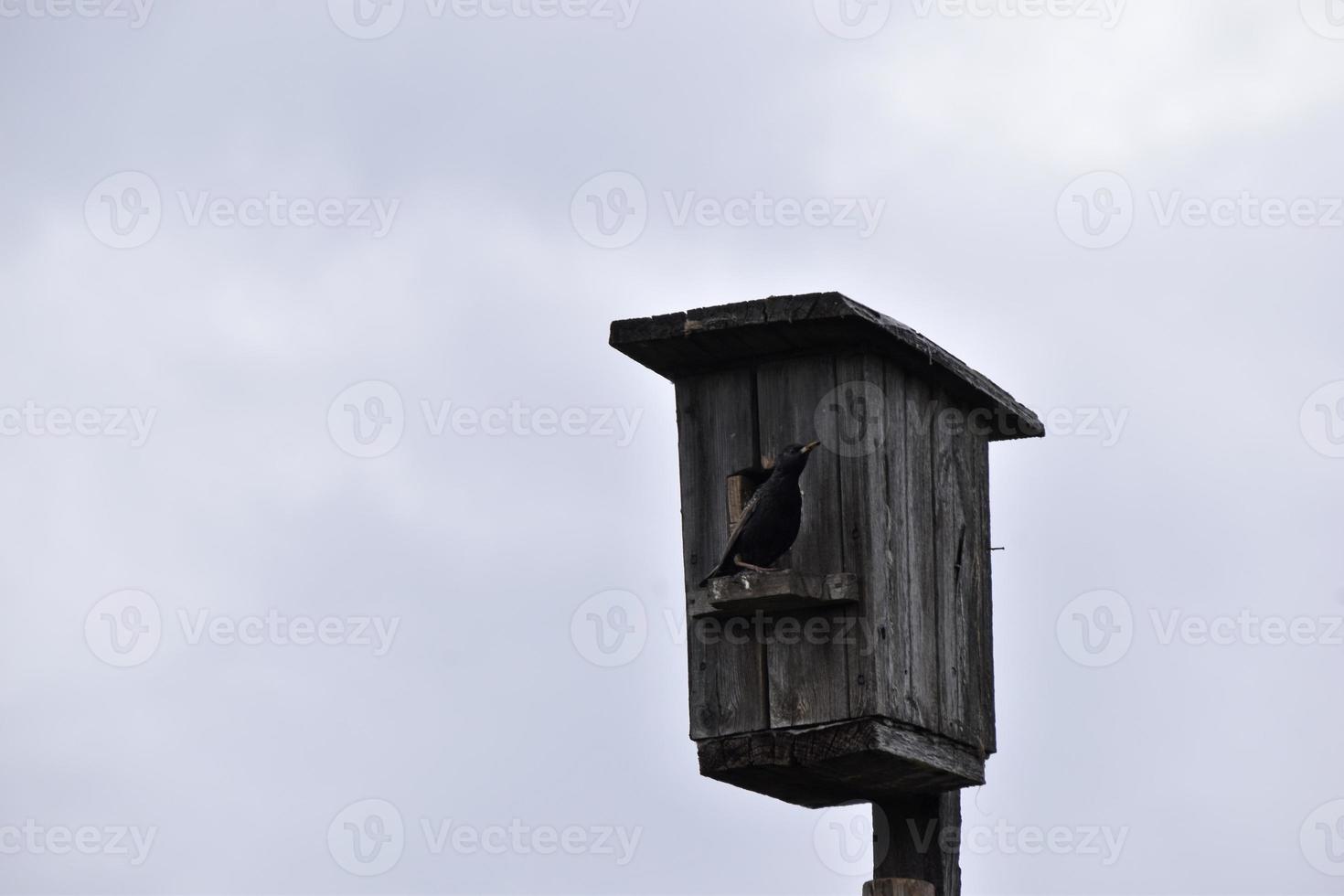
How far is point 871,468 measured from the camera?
797cm

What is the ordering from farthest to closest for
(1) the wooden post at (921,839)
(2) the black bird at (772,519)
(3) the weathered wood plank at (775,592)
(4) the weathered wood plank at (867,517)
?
(1) the wooden post at (921,839) → (2) the black bird at (772,519) → (4) the weathered wood plank at (867,517) → (3) the weathered wood plank at (775,592)

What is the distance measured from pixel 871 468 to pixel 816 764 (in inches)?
40.9

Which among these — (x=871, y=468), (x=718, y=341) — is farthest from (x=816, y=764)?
(x=718, y=341)

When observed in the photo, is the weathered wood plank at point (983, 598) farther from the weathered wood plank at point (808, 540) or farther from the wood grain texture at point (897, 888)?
the wood grain texture at point (897, 888)

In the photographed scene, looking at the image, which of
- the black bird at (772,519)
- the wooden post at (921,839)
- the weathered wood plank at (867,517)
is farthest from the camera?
the wooden post at (921,839)

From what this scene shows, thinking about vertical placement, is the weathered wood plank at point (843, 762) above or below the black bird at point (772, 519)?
below

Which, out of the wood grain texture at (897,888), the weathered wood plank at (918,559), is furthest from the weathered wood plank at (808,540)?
the wood grain texture at (897,888)

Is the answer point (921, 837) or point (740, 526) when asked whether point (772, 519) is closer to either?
point (740, 526)

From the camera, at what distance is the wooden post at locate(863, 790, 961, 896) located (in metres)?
8.10

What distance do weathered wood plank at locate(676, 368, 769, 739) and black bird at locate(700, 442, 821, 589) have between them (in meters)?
0.25

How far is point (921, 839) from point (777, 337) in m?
1.86

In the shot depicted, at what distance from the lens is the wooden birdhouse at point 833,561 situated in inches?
306

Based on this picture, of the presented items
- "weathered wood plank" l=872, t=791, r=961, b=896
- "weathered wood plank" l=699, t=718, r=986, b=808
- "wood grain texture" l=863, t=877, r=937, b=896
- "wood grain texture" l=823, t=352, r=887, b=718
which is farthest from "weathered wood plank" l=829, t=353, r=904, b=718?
"wood grain texture" l=863, t=877, r=937, b=896

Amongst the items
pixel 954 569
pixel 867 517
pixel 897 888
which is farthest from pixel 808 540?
pixel 897 888
